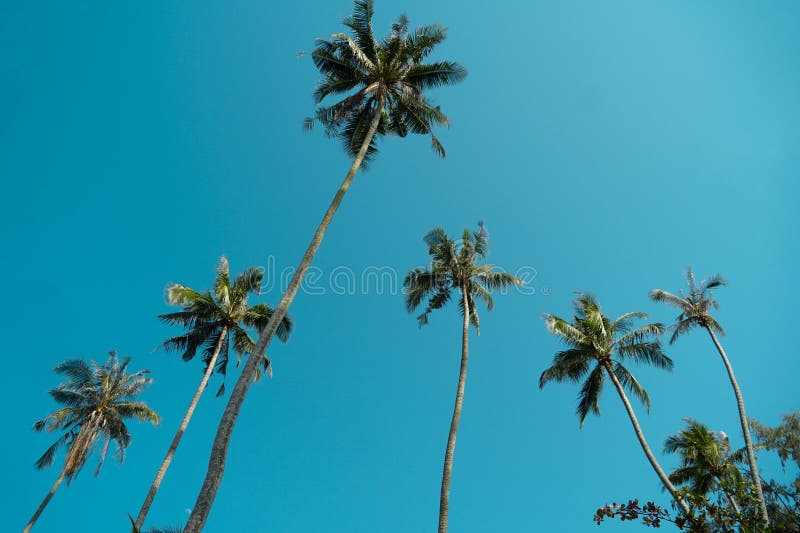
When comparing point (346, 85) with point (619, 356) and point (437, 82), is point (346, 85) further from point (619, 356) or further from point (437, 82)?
point (619, 356)

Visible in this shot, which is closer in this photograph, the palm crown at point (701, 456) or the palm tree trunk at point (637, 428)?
the palm tree trunk at point (637, 428)

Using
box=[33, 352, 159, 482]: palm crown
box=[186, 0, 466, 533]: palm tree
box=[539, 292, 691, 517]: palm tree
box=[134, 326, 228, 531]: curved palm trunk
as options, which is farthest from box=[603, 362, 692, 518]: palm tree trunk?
box=[33, 352, 159, 482]: palm crown

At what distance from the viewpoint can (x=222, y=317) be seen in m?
21.9

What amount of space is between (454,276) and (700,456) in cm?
1650

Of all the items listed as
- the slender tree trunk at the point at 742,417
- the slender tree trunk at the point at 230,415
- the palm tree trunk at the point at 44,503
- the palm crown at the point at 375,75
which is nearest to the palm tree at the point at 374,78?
the palm crown at the point at 375,75

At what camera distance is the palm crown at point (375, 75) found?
16.3 meters

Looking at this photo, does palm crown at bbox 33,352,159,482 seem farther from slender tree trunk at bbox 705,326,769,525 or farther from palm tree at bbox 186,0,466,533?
slender tree trunk at bbox 705,326,769,525

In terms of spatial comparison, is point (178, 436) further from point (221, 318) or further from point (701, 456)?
point (701, 456)

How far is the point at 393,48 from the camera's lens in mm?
16734

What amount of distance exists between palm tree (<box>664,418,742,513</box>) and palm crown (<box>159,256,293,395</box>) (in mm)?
21809

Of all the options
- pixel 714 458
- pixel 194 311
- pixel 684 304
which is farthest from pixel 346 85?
pixel 714 458

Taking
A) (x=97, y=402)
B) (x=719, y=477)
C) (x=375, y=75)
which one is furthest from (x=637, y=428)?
(x=97, y=402)

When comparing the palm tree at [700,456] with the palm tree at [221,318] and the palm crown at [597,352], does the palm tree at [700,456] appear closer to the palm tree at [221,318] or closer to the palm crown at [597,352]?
the palm crown at [597,352]

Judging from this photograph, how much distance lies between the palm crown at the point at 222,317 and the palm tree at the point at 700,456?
2181cm
